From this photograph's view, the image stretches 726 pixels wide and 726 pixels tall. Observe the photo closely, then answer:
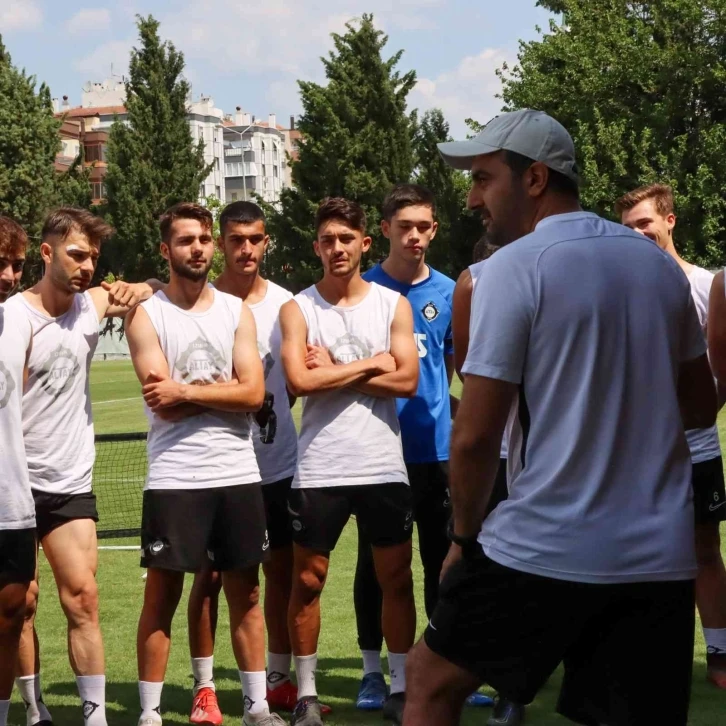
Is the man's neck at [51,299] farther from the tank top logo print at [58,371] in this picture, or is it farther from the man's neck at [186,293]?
the man's neck at [186,293]

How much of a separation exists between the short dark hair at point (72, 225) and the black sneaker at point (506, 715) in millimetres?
2934

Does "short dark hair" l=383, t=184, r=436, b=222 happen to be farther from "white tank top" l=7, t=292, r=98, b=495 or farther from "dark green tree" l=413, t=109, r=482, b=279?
"dark green tree" l=413, t=109, r=482, b=279

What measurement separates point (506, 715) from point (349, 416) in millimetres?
1602

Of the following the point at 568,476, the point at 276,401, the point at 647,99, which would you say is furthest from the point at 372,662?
the point at 647,99

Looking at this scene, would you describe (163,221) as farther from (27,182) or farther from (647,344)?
(27,182)

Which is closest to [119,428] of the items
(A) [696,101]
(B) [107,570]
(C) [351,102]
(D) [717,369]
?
(B) [107,570]

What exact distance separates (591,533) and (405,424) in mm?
3228

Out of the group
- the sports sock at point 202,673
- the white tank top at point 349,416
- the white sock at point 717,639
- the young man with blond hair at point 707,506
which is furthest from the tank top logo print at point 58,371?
the white sock at point 717,639

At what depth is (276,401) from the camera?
645 cm

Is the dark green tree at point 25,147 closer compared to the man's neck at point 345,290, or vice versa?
the man's neck at point 345,290

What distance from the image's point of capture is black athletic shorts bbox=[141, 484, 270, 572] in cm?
554

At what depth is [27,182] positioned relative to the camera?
208ft

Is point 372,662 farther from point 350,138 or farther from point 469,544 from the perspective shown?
point 350,138

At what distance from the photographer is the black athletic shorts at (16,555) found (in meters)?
5.02
